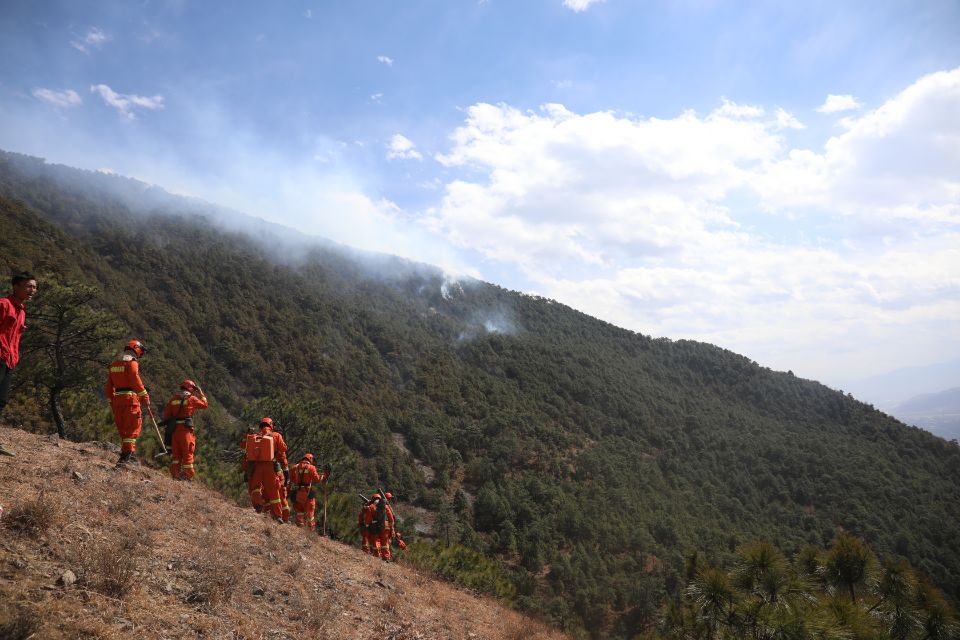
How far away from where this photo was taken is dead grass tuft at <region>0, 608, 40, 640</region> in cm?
284

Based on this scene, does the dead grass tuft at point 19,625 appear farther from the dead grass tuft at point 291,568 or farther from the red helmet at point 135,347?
the red helmet at point 135,347

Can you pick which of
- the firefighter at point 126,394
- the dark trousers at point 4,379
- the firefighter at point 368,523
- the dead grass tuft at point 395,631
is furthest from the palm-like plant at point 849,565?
the dark trousers at point 4,379

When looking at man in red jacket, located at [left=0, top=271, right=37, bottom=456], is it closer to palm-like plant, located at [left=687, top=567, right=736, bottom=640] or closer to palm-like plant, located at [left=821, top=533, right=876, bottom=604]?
palm-like plant, located at [left=687, top=567, right=736, bottom=640]

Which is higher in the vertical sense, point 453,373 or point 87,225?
point 87,225

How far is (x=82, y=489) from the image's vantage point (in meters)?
5.72

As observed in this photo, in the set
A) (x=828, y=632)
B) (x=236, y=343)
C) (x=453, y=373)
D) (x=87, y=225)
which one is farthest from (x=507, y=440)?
(x=87, y=225)

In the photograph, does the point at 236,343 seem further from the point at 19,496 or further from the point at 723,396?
the point at 723,396

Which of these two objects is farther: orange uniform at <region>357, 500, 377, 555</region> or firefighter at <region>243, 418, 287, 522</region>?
orange uniform at <region>357, 500, 377, 555</region>

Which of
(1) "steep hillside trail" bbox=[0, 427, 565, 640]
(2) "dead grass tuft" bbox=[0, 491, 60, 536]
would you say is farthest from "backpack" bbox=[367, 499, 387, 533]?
(2) "dead grass tuft" bbox=[0, 491, 60, 536]

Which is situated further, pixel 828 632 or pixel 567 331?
pixel 567 331

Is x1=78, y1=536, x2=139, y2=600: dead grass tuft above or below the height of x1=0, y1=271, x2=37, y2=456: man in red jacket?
below

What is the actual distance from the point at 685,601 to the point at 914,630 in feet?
13.9

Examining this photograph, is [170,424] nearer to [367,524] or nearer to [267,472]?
[267,472]

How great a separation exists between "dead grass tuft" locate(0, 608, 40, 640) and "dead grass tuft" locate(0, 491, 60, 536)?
1.64m
